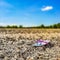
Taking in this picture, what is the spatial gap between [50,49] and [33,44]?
0.76 meters

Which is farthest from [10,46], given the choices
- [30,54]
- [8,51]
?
[30,54]

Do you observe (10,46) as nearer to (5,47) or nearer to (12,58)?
(5,47)

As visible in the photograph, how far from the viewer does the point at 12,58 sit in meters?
6.25

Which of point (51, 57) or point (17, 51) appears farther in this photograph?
point (17, 51)

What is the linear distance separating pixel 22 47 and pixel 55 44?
3.94 feet

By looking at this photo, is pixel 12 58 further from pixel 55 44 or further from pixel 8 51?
pixel 55 44

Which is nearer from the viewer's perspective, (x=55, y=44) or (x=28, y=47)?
(x=28, y=47)

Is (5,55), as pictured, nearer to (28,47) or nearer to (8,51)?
(8,51)

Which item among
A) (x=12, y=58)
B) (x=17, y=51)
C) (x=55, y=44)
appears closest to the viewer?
(x=12, y=58)

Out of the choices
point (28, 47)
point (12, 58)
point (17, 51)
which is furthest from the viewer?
point (28, 47)

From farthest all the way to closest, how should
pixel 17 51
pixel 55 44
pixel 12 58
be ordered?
pixel 55 44 → pixel 17 51 → pixel 12 58

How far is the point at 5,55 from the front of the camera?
6.50 meters

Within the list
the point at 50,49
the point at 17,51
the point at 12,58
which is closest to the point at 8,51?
the point at 17,51

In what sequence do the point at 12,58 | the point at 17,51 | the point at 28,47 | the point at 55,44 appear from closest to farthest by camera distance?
the point at 12,58, the point at 17,51, the point at 28,47, the point at 55,44
